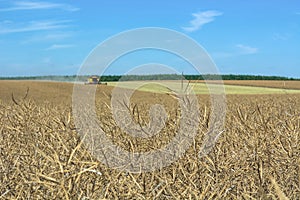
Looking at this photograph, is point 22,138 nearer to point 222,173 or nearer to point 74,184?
point 222,173

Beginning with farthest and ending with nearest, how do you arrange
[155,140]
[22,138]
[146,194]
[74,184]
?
[22,138] < [155,140] < [146,194] < [74,184]

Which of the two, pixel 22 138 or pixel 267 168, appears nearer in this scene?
pixel 267 168

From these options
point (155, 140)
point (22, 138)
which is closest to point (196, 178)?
point (155, 140)

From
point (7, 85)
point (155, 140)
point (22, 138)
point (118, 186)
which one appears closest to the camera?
point (118, 186)

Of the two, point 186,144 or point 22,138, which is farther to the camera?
point 22,138

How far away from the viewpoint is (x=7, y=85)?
42.4 metres

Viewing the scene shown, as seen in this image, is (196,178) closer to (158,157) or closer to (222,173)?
(222,173)

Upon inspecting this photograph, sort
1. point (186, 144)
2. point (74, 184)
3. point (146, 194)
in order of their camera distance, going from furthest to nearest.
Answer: point (186, 144) → point (146, 194) → point (74, 184)

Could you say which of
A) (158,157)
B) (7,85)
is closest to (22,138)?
(158,157)

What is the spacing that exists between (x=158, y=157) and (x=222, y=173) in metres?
0.90

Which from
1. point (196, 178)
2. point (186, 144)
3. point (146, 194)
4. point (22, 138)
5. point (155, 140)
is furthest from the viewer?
point (22, 138)

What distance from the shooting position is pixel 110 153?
3957 millimetres

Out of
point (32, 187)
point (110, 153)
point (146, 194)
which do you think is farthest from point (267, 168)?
point (32, 187)

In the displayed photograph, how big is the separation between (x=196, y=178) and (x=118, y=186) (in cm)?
55
